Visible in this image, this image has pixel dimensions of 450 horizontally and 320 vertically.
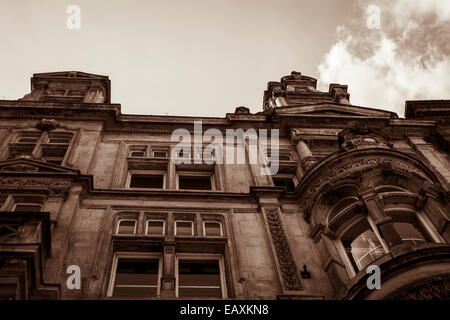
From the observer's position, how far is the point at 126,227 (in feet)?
55.8

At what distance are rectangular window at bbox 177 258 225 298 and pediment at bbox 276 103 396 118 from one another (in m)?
11.3

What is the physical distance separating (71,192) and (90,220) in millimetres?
1580

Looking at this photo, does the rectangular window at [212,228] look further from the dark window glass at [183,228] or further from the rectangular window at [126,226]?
the rectangular window at [126,226]

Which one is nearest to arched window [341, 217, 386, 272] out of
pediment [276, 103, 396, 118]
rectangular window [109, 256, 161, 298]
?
rectangular window [109, 256, 161, 298]

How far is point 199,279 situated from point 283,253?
2.82 m

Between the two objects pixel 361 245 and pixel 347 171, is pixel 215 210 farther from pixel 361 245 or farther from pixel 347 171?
pixel 361 245

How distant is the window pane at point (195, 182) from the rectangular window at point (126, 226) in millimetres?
4034

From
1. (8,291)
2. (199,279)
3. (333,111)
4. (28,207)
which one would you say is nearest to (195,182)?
(199,279)

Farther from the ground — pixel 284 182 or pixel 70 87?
pixel 70 87

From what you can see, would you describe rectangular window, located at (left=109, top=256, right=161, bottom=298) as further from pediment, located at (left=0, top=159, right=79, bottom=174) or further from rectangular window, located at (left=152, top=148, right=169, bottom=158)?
rectangular window, located at (left=152, top=148, right=169, bottom=158)

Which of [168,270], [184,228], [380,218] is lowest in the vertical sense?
[168,270]

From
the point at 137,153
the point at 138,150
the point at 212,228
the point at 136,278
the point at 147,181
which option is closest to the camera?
the point at 136,278

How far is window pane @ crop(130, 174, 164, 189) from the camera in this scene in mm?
20922
